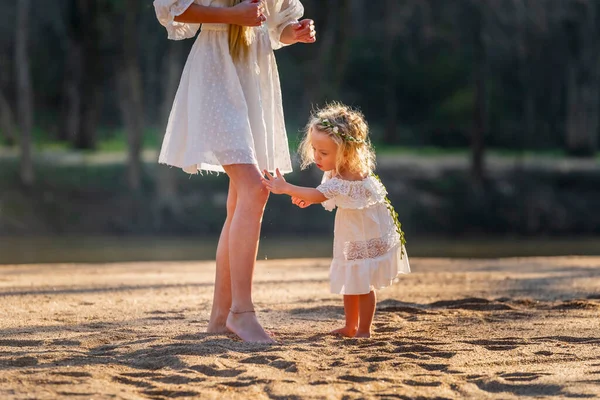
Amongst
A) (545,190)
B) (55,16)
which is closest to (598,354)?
(545,190)

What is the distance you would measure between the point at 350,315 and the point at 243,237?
742 mm

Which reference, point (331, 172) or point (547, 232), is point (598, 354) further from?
point (547, 232)

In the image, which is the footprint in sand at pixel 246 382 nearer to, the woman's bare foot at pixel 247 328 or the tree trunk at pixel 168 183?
the woman's bare foot at pixel 247 328

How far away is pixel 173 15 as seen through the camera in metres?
4.61

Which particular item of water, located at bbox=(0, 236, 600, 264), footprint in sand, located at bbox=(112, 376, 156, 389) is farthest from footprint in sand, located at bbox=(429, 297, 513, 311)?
water, located at bbox=(0, 236, 600, 264)

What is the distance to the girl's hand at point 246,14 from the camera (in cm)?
458

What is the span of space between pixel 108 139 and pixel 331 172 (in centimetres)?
2514

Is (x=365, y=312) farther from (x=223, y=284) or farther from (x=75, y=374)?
(x=75, y=374)

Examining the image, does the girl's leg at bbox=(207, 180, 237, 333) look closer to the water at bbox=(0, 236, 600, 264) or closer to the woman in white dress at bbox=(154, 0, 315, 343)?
the woman in white dress at bbox=(154, 0, 315, 343)

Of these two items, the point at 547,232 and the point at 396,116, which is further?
the point at 396,116

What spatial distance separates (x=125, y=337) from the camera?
15.8 feet

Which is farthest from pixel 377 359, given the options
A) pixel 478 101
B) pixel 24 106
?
pixel 478 101

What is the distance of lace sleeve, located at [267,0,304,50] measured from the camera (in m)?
5.03

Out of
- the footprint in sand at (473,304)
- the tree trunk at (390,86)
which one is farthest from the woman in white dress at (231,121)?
the tree trunk at (390,86)
